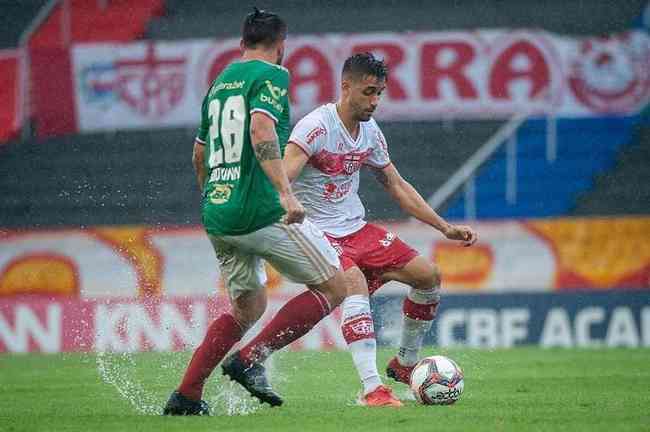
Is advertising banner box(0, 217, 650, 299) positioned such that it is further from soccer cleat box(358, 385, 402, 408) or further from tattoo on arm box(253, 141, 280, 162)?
tattoo on arm box(253, 141, 280, 162)

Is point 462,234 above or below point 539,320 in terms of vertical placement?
above

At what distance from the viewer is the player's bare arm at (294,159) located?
25.1 feet

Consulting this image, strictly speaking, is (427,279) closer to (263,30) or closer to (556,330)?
(263,30)

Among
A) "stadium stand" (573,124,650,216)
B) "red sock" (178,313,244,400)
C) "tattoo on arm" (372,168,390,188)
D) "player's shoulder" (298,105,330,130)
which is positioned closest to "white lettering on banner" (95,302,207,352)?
"stadium stand" (573,124,650,216)

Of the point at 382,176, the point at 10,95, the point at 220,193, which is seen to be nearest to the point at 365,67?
the point at 382,176

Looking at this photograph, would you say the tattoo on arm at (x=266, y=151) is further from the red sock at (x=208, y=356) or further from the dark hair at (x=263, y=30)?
the red sock at (x=208, y=356)

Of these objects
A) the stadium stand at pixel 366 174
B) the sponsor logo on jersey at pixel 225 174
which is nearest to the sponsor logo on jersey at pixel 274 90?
the sponsor logo on jersey at pixel 225 174

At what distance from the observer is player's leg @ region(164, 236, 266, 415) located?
23.5ft

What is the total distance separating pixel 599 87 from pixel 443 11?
88.7 inches

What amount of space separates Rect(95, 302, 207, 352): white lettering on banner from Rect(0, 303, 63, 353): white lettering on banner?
0.41 meters

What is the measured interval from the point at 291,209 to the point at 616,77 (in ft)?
33.3

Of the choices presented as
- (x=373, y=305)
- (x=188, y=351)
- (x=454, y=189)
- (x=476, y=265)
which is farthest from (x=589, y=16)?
(x=188, y=351)

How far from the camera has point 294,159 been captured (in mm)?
7699

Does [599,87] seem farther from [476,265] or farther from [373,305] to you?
[373,305]
